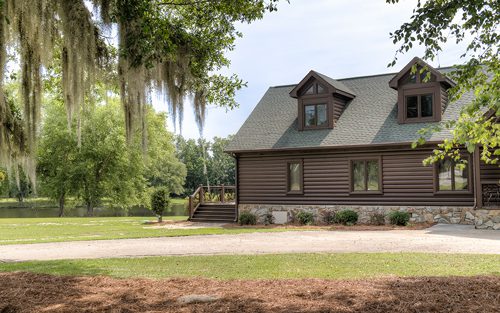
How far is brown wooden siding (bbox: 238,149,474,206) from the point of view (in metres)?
19.4

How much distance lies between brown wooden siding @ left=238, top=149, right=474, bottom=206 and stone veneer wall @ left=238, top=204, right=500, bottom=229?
0.69ft

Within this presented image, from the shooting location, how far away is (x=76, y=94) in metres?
9.12

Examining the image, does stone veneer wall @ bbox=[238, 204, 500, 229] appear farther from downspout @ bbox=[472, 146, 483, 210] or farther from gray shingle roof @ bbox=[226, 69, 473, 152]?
gray shingle roof @ bbox=[226, 69, 473, 152]

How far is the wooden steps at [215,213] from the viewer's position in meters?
23.5

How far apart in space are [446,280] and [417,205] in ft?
43.5

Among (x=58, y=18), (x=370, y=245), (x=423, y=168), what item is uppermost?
(x=58, y=18)

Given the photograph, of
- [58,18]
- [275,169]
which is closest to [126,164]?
[275,169]

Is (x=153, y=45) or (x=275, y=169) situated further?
(x=275, y=169)

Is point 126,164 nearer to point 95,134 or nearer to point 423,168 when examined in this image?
point 95,134

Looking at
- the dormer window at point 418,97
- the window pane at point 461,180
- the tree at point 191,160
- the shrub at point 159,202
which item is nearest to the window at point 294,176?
the dormer window at point 418,97

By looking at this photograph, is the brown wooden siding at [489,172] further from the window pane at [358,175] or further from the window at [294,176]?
the window at [294,176]

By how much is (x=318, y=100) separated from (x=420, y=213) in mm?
6621

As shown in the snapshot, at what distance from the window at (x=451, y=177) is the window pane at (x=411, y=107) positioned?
2.46 meters

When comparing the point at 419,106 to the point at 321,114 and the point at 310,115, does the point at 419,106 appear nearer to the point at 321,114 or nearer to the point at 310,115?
the point at 321,114
